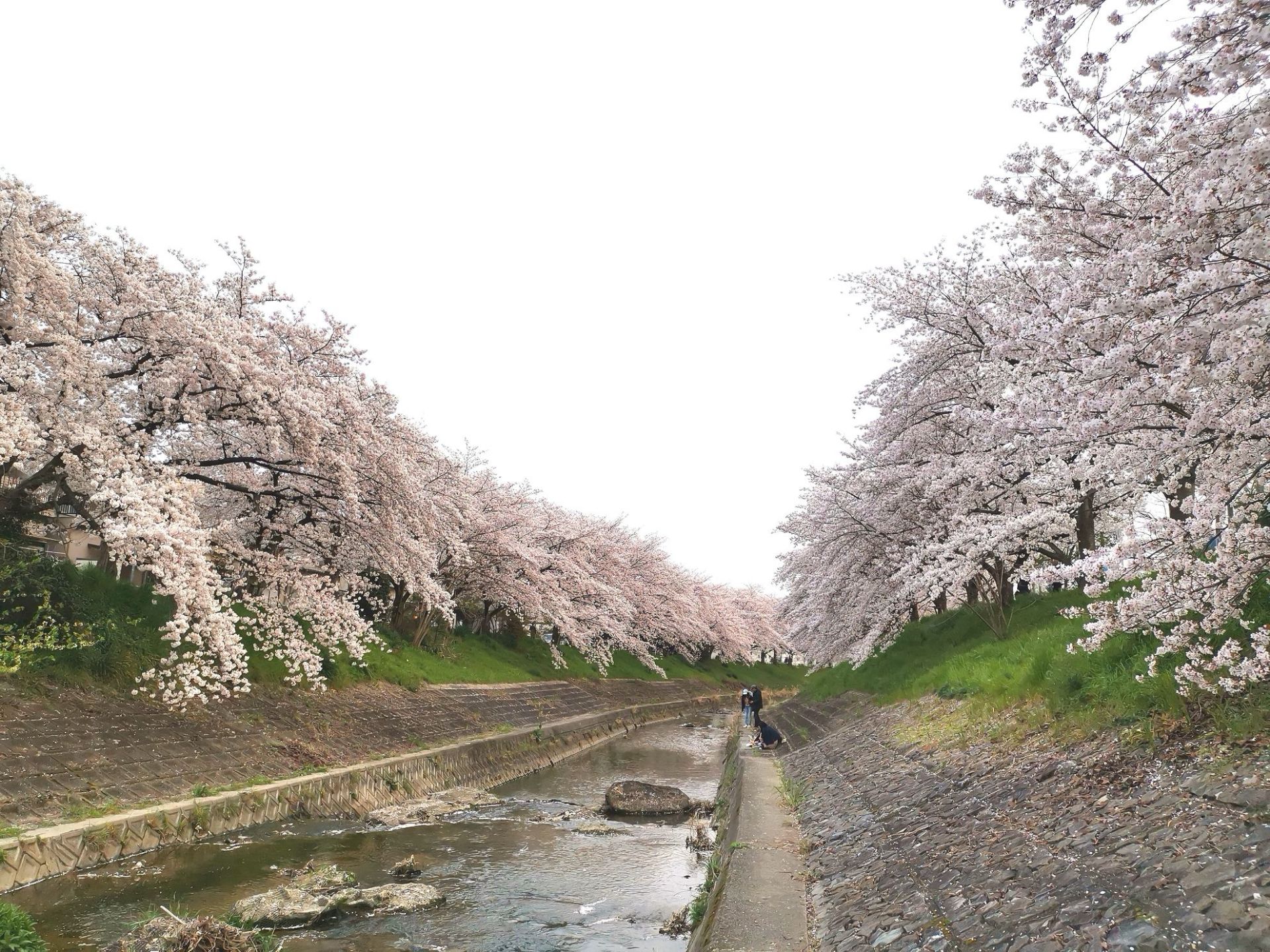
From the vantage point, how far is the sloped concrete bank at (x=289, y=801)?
924 cm

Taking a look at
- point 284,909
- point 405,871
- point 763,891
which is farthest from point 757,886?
point 405,871

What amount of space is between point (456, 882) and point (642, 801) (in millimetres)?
6996

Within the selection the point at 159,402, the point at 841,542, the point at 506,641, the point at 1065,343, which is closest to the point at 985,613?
the point at 841,542

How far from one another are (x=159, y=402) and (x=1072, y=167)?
14.6m

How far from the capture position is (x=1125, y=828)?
536 centimetres

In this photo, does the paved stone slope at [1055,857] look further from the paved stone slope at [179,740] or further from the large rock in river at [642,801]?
the paved stone slope at [179,740]

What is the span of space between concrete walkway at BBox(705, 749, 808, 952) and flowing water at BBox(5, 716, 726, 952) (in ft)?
4.45

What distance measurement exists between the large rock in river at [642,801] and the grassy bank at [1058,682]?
6.02 m

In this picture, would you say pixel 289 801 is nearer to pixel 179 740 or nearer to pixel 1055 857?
pixel 179 740

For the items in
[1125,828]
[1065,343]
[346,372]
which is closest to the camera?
[1125,828]

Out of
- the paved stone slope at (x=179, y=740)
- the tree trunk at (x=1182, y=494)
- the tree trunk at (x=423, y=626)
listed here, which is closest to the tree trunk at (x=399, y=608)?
the tree trunk at (x=423, y=626)

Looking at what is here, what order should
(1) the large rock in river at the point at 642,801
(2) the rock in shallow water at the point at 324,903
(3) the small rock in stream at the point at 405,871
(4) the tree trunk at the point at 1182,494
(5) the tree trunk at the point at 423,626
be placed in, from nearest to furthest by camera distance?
(4) the tree trunk at the point at 1182,494 < (2) the rock in shallow water at the point at 324,903 < (3) the small rock in stream at the point at 405,871 < (1) the large rock in river at the point at 642,801 < (5) the tree trunk at the point at 423,626

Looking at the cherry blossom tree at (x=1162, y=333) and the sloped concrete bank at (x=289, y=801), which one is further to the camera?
the sloped concrete bank at (x=289, y=801)

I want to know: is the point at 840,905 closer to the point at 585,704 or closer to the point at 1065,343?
the point at 1065,343
